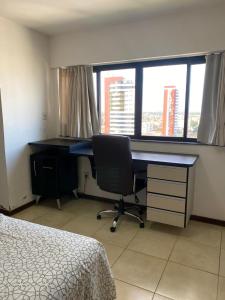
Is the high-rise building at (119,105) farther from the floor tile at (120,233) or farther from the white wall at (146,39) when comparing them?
the floor tile at (120,233)

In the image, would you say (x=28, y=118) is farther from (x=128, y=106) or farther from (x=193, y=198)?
(x=193, y=198)

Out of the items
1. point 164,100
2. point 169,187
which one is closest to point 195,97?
point 164,100

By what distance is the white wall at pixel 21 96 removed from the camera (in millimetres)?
2812

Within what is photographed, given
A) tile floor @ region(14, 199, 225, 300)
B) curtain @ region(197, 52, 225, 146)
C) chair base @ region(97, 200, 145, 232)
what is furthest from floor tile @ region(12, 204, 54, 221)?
curtain @ region(197, 52, 225, 146)

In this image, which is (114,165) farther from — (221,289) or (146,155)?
(221,289)

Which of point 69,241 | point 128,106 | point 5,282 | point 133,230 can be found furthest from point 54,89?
point 5,282

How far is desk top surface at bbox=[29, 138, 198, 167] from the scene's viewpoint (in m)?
2.43

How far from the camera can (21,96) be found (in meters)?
3.03

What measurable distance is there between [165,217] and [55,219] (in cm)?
139

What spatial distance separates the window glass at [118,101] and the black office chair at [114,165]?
2.76ft

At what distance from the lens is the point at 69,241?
129cm

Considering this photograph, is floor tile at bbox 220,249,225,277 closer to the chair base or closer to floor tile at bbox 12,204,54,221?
the chair base

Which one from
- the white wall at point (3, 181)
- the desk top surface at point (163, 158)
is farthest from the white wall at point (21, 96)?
the desk top surface at point (163, 158)

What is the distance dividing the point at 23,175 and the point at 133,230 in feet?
5.51
